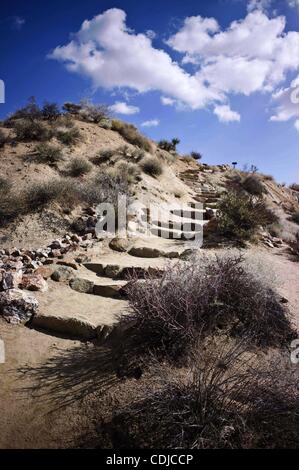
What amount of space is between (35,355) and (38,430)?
39.1 inches

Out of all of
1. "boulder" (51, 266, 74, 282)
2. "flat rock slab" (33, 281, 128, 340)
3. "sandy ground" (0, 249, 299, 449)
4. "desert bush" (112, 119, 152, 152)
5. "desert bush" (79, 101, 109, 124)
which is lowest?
"sandy ground" (0, 249, 299, 449)

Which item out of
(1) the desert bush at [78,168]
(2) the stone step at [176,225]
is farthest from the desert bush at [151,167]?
(2) the stone step at [176,225]

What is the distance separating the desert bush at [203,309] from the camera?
3.05 metres

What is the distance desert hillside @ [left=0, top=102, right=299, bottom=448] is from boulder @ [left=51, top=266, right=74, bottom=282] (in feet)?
0.06

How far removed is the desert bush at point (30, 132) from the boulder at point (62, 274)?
7397mm

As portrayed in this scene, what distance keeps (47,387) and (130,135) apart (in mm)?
13026

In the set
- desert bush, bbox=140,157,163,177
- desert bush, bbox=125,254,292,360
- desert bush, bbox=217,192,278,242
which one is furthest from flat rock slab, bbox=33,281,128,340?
desert bush, bbox=140,157,163,177

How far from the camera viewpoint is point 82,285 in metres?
4.84

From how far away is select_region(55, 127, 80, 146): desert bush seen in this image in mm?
11258

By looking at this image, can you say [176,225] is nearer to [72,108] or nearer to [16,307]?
[16,307]

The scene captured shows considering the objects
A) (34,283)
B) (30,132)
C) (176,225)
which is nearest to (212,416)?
(34,283)

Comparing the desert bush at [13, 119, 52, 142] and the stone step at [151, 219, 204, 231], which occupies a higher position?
the desert bush at [13, 119, 52, 142]

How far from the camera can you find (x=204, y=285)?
3402mm

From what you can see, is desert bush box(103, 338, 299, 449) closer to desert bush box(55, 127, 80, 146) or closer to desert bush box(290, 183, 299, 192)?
desert bush box(55, 127, 80, 146)
